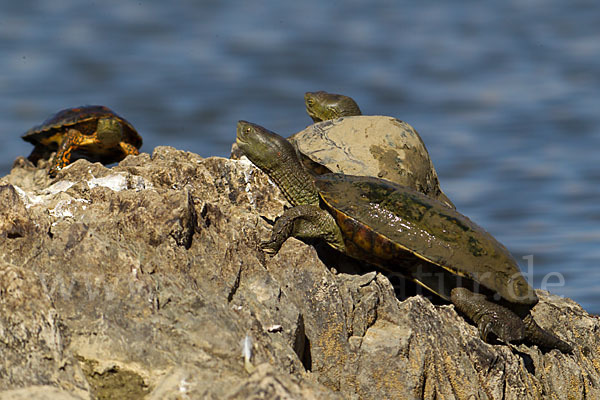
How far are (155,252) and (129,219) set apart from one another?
198mm

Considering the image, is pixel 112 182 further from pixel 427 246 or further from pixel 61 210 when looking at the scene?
pixel 427 246

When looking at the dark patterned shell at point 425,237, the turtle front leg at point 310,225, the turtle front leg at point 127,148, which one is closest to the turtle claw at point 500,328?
A: the dark patterned shell at point 425,237

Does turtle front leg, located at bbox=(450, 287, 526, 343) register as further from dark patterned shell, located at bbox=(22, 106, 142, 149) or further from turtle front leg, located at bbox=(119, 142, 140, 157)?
dark patterned shell, located at bbox=(22, 106, 142, 149)

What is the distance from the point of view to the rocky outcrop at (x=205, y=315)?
2711 mm

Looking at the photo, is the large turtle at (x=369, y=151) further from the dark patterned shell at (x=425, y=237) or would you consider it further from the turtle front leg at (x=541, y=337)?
the turtle front leg at (x=541, y=337)

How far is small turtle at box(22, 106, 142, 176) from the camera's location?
5730 millimetres

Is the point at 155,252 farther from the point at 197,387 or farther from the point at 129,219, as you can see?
the point at 197,387

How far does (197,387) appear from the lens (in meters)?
2.60

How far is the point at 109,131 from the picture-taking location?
229 inches

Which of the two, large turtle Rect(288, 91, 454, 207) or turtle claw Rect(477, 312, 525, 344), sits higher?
large turtle Rect(288, 91, 454, 207)

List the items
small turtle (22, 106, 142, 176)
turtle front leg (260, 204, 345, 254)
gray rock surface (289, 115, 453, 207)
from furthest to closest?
small turtle (22, 106, 142, 176)
gray rock surface (289, 115, 453, 207)
turtle front leg (260, 204, 345, 254)

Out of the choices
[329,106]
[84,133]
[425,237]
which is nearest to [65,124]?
[84,133]

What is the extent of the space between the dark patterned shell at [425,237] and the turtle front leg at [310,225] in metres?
0.06

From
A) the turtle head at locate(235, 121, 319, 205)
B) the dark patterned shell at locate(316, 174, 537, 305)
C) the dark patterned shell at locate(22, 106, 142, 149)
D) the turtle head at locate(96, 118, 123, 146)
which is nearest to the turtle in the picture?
the dark patterned shell at locate(316, 174, 537, 305)
